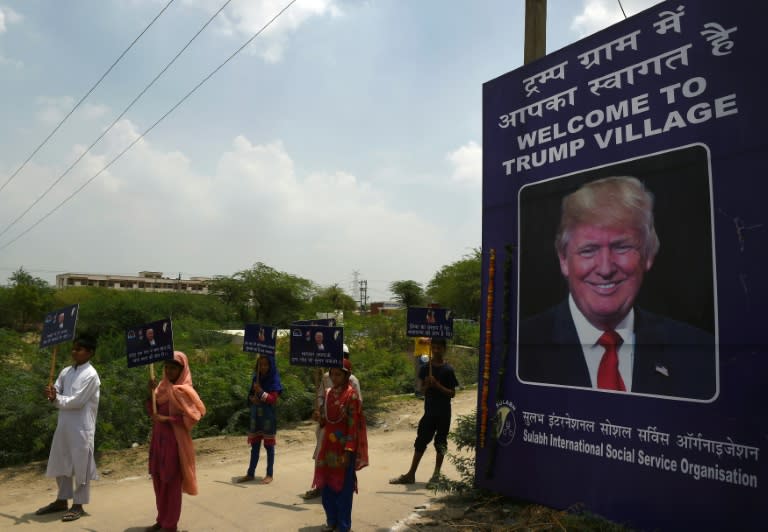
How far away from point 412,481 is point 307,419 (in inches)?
219

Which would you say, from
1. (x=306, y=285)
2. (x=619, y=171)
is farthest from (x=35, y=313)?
(x=619, y=171)

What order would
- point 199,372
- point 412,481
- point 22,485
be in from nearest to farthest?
point 412,481 < point 22,485 < point 199,372

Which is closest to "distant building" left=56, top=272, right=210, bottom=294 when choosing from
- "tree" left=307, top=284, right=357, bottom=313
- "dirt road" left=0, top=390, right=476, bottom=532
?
"tree" left=307, top=284, right=357, bottom=313

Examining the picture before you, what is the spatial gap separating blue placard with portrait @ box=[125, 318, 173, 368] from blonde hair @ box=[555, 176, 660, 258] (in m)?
3.64

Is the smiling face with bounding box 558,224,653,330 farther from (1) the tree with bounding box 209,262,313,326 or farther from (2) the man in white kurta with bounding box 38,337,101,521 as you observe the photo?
(1) the tree with bounding box 209,262,313,326

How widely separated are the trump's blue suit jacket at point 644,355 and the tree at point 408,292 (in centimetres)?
5756

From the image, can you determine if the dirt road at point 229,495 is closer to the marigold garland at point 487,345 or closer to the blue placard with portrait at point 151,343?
the marigold garland at point 487,345

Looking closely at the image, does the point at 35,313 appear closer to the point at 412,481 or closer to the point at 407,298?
the point at 407,298

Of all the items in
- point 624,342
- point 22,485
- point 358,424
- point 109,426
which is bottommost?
point 22,485

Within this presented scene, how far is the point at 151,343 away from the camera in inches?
235

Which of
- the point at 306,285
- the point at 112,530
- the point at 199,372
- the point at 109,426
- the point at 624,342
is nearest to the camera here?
the point at 624,342

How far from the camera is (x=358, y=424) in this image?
5.42 m

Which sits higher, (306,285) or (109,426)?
(306,285)

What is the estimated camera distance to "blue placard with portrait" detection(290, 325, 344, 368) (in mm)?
6461
